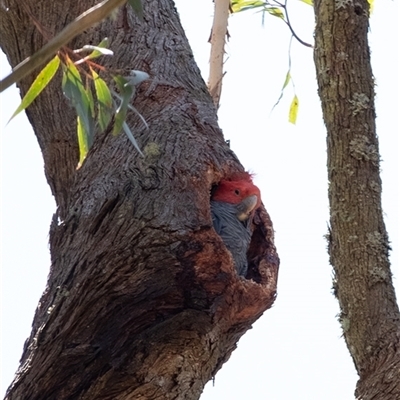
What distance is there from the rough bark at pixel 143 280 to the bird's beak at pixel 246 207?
37cm

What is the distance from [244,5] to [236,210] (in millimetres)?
1325

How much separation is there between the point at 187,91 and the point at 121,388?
1.29 meters

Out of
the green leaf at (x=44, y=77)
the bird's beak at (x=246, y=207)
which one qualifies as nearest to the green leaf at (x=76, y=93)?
the green leaf at (x=44, y=77)

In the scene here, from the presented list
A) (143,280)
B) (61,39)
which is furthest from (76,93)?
(143,280)

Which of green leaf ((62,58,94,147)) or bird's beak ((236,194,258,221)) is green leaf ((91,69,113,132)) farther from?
bird's beak ((236,194,258,221))

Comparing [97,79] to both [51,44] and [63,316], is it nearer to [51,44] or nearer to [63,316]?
[51,44]

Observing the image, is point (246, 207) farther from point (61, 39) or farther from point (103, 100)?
point (61, 39)

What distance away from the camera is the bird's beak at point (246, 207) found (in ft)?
11.9

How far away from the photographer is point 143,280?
280 centimetres

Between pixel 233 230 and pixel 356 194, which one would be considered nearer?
pixel 356 194

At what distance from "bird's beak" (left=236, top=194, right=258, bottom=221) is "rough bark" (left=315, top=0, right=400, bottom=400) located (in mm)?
651

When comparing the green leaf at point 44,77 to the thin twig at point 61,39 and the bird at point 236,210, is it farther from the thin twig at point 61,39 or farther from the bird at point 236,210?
the bird at point 236,210

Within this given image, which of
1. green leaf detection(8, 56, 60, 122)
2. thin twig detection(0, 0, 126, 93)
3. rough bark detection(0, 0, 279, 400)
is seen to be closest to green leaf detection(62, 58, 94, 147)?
green leaf detection(8, 56, 60, 122)

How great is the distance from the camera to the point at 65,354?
8.89 ft
